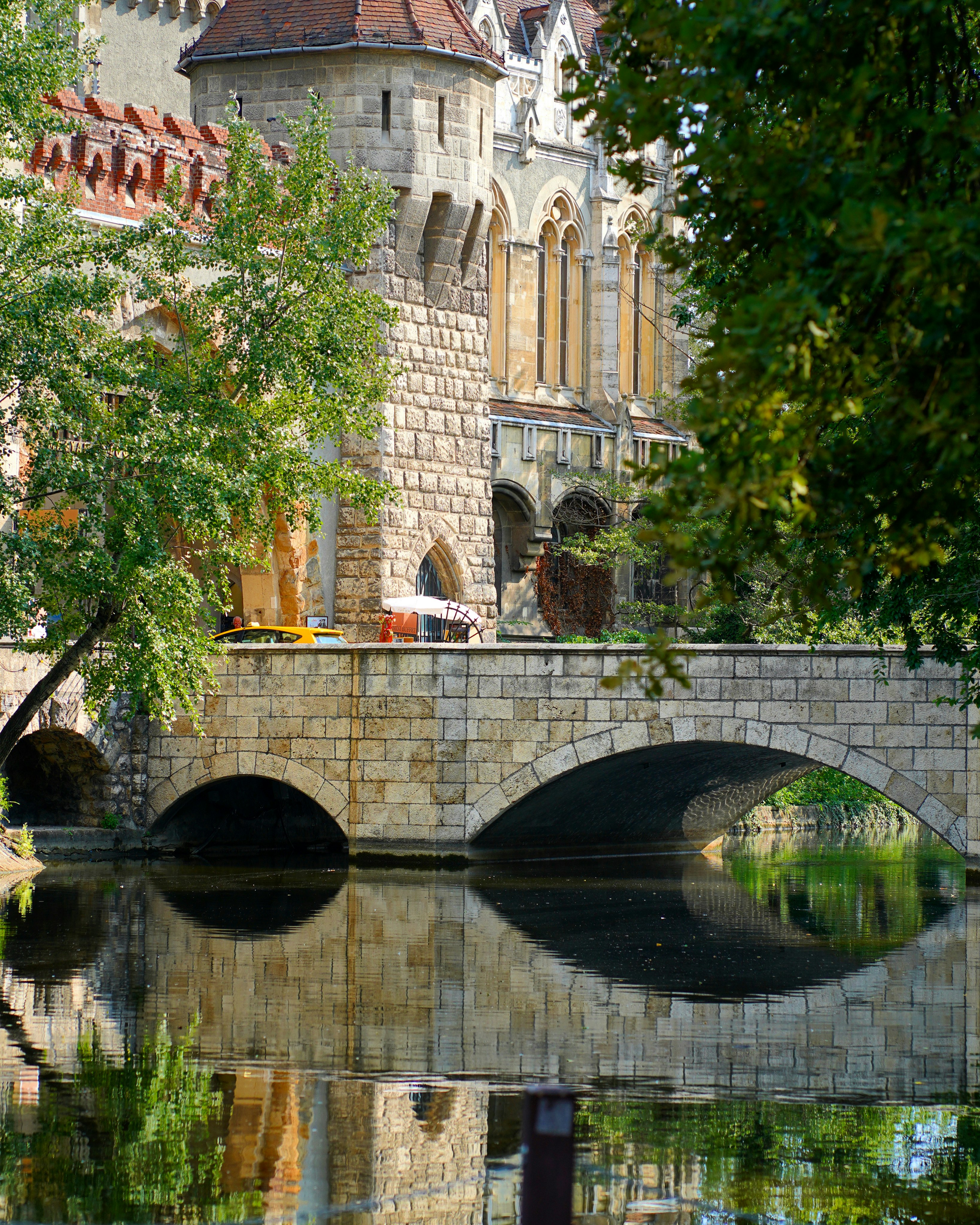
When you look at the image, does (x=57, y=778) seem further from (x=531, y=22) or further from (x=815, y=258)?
(x=531, y=22)

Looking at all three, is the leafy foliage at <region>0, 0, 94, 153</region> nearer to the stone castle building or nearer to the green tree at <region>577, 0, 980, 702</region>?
the stone castle building

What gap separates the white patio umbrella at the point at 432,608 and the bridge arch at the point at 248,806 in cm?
328

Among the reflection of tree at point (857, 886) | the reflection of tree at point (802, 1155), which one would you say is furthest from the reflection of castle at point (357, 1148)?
the reflection of tree at point (857, 886)

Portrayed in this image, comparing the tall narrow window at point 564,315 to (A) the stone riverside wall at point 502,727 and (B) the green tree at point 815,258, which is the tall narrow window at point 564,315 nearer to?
(A) the stone riverside wall at point 502,727

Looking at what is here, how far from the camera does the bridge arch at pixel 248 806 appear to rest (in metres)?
25.3

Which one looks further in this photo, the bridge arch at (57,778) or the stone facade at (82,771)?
the bridge arch at (57,778)

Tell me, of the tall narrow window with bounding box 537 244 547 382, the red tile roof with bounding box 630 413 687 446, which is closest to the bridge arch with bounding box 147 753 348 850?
the tall narrow window with bounding box 537 244 547 382

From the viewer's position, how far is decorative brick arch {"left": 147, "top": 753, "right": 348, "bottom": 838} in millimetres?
25188

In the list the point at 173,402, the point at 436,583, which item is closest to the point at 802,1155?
the point at 173,402

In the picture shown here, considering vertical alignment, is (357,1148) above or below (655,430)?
below

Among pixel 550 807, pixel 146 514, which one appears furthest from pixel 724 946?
pixel 550 807

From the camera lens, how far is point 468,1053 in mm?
11602

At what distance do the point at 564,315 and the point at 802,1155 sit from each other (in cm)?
3380

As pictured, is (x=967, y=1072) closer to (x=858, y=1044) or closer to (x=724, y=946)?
(x=858, y=1044)
